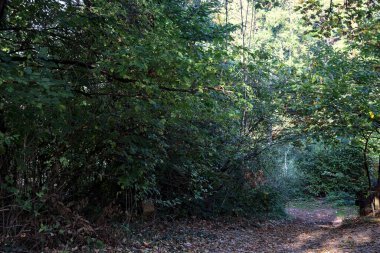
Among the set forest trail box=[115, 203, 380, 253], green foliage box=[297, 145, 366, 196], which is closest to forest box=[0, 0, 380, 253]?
forest trail box=[115, 203, 380, 253]

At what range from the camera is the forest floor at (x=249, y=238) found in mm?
7781

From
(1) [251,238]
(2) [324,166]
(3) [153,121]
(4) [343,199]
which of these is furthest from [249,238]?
(2) [324,166]

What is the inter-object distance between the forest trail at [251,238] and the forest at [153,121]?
0.07m

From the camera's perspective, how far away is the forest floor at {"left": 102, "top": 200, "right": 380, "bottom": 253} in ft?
25.5

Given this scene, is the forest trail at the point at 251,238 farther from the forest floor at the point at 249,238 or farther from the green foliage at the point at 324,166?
the green foliage at the point at 324,166

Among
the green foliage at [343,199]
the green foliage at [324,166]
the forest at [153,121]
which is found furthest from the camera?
the green foliage at [343,199]

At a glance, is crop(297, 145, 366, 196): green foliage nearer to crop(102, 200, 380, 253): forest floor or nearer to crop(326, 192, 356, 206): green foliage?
crop(326, 192, 356, 206): green foliage

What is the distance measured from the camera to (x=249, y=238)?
10.3 meters

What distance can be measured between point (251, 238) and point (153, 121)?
5.34 metres

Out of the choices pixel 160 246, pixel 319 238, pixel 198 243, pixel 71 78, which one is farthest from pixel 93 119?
pixel 319 238

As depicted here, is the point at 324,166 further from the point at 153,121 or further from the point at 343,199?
the point at 153,121

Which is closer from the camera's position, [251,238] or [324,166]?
[251,238]

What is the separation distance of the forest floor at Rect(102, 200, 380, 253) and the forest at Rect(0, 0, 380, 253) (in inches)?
2.6

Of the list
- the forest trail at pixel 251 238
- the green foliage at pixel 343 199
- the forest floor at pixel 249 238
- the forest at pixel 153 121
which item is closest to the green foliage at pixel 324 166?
the green foliage at pixel 343 199
